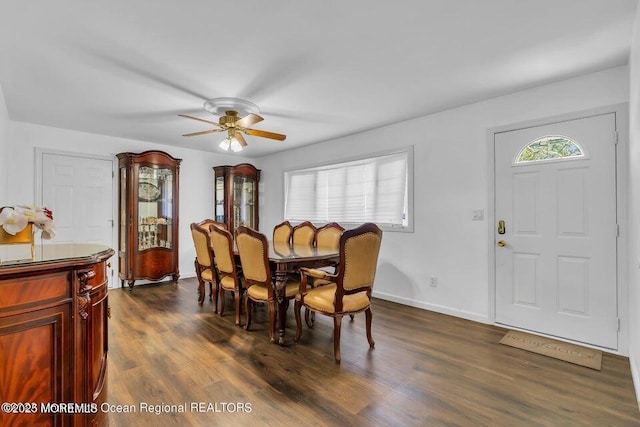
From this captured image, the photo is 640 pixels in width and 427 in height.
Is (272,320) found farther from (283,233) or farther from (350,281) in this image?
(283,233)

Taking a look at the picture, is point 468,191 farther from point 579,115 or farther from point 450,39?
point 450,39

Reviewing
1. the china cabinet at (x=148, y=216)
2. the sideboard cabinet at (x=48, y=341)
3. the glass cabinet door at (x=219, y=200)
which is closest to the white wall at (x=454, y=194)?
the glass cabinet door at (x=219, y=200)

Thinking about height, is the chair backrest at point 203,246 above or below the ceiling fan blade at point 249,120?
below

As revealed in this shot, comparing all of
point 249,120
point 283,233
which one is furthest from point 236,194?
point 249,120

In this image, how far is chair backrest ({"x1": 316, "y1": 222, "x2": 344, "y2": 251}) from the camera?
3.89 m

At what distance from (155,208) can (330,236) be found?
3122 mm

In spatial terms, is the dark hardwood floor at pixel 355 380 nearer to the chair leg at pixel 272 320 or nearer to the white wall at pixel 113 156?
the chair leg at pixel 272 320

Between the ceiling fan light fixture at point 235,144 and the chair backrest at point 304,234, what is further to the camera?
the chair backrest at point 304,234

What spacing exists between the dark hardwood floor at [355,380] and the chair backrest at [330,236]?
110cm

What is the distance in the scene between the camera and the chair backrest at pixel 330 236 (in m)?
3.89

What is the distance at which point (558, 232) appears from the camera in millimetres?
2820

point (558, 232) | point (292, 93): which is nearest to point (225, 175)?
point (292, 93)

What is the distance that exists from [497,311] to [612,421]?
4.88 ft

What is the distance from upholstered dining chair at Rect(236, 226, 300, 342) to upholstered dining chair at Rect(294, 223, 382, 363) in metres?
0.27
